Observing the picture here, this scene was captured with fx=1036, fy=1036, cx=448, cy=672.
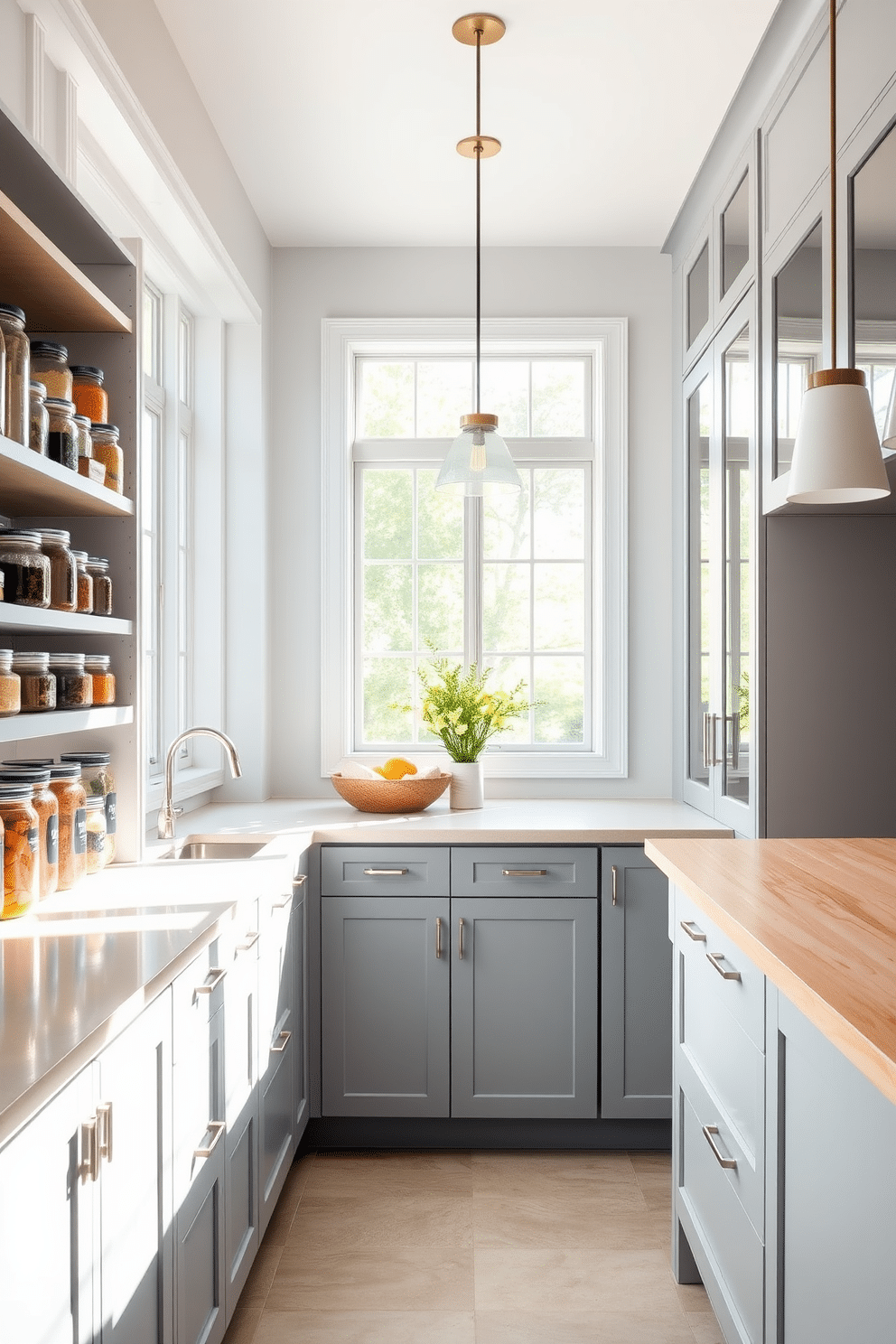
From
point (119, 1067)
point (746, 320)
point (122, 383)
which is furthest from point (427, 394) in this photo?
point (119, 1067)

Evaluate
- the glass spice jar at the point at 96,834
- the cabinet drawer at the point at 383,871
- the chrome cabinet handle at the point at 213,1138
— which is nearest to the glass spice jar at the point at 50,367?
the glass spice jar at the point at 96,834

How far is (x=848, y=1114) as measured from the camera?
1206mm

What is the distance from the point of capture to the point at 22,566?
Result: 5.34 feet

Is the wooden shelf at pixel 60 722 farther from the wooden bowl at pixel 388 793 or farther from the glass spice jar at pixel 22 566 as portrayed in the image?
the wooden bowl at pixel 388 793

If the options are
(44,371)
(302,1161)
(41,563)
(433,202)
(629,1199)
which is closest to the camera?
(41,563)

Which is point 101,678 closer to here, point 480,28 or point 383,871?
point 383,871

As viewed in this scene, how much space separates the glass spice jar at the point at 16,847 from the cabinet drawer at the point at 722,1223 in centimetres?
126

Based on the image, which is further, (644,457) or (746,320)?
(644,457)

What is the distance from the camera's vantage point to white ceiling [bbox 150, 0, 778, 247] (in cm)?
247

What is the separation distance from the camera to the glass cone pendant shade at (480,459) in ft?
8.88

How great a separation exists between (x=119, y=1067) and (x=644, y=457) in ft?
9.61

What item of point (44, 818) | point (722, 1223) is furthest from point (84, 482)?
point (722, 1223)

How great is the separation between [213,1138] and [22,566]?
3.36 feet

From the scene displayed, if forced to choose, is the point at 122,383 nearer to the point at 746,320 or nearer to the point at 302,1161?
the point at 746,320
